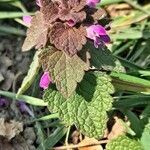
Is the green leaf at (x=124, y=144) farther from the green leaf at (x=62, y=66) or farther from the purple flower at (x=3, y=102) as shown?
the purple flower at (x=3, y=102)

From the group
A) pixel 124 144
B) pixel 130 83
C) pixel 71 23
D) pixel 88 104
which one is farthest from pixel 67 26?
pixel 124 144

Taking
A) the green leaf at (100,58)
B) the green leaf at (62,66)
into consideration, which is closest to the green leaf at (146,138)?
the green leaf at (100,58)

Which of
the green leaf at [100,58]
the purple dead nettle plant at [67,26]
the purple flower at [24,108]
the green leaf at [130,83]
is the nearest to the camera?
the purple dead nettle plant at [67,26]

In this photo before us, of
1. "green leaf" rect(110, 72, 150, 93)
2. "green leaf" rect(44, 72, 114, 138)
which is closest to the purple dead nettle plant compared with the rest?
"green leaf" rect(44, 72, 114, 138)

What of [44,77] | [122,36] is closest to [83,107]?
[44,77]

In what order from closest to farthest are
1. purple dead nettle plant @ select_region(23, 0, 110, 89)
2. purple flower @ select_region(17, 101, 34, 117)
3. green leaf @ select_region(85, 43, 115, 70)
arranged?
purple dead nettle plant @ select_region(23, 0, 110, 89)
green leaf @ select_region(85, 43, 115, 70)
purple flower @ select_region(17, 101, 34, 117)

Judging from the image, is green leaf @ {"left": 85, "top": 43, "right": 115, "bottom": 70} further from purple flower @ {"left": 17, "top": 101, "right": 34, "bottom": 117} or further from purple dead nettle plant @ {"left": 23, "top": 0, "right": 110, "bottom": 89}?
purple flower @ {"left": 17, "top": 101, "right": 34, "bottom": 117}

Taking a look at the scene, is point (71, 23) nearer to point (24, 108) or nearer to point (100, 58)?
point (100, 58)
